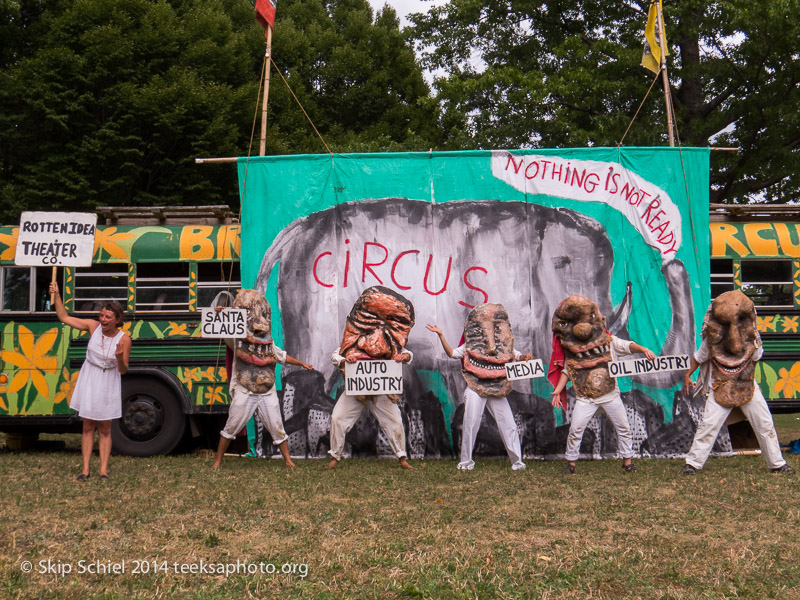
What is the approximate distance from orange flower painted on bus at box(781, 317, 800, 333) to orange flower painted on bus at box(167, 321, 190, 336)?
6747 mm

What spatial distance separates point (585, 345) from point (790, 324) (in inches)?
107

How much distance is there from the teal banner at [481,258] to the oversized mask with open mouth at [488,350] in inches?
26.4

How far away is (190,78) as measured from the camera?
59.1 feet

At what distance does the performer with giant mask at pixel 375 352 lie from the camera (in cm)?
837

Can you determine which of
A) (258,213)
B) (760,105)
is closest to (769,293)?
(258,213)

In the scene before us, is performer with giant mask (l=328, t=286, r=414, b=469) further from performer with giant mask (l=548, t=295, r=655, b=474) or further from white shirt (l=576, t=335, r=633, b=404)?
white shirt (l=576, t=335, r=633, b=404)

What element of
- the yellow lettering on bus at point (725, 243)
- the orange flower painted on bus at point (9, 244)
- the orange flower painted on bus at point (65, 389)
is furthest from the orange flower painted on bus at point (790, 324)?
the orange flower painted on bus at point (9, 244)

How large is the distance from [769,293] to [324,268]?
16.7 feet

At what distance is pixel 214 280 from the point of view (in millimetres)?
9516

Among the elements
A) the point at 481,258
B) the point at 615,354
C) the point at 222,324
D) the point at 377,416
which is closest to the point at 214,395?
the point at 222,324

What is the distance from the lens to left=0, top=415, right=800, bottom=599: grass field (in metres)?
4.11

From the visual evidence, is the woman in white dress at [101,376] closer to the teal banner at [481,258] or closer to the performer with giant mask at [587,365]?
the teal banner at [481,258]

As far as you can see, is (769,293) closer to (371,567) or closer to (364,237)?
(364,237)

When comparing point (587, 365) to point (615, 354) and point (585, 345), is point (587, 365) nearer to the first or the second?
point (585, 345)
